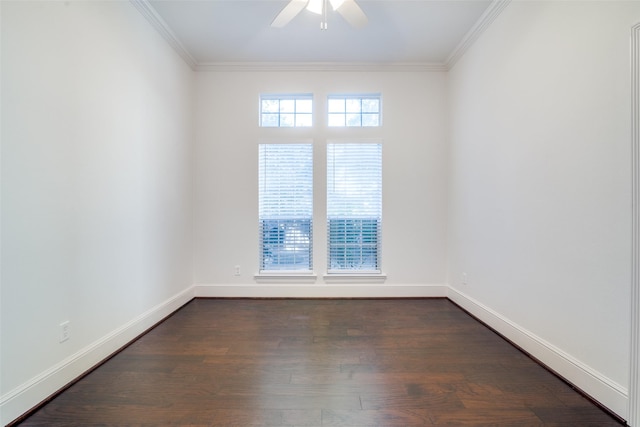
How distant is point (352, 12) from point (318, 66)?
140cm

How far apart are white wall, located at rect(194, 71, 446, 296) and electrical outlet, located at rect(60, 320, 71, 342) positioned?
71.3 inches

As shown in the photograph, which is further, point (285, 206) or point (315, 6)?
point (285, 206)

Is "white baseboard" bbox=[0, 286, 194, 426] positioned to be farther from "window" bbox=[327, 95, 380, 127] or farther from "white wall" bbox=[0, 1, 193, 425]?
"window" bbox=[327, 95, 380, 127]

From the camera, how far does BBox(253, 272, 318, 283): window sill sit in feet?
11.8

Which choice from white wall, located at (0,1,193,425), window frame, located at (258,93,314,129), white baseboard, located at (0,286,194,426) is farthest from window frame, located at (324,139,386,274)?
white baseboard, located at (0,286,194,426)

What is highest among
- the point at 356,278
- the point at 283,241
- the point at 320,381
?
the point at 283,241

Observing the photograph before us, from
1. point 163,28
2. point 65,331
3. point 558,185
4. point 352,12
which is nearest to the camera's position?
point 65,331

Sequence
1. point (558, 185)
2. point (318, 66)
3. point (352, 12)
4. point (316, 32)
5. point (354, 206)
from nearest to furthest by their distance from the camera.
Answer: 1. point (558, 185)
2. point (352, 12)
3. point (316, 32)
4. point (318, 66)
5. point (354, 206)

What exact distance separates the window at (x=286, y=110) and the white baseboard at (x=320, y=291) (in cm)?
228

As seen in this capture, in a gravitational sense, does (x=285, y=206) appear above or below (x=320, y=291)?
above

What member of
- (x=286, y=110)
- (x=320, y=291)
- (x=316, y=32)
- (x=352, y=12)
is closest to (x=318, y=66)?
(x=316, y=32)

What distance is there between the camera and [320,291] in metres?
3.58

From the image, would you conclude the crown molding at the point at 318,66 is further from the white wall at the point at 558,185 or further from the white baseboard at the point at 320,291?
the white baseboard at the point at 320,291

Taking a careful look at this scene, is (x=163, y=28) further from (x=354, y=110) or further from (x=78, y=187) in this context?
(x=354, y=110)
